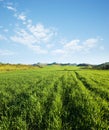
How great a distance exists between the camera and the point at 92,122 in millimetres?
7812

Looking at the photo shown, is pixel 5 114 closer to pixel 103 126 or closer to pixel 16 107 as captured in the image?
pixel 16 107

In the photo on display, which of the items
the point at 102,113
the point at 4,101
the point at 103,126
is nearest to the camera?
the point at 103,126

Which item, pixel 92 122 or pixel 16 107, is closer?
pixel 92 122

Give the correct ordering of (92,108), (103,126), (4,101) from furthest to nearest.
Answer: (4,101), (92,108), (103,126)

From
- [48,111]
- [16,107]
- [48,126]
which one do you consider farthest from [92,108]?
[16,107]

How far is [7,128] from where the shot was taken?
7.56 metres

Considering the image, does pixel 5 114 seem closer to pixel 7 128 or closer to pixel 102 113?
pixel 7 128

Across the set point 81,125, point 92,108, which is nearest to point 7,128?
point 81,125

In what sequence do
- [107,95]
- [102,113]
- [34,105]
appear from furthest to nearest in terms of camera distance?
[107,95] < [34,105] < [102,113]

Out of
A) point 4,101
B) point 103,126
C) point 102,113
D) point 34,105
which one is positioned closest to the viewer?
point 103,126

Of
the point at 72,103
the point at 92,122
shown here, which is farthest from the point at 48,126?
the point at 72,103

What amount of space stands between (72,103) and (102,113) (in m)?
2.37

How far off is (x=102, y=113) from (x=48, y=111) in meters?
2.65

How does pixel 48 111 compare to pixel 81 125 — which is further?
pixel 48 111
